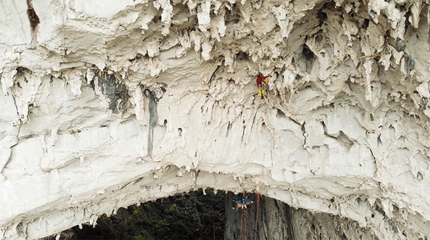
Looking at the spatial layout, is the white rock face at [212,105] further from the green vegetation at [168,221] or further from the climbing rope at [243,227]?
the green vegetation at [168,221]

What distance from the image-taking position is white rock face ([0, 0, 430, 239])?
2.88m

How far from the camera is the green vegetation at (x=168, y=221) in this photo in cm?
813

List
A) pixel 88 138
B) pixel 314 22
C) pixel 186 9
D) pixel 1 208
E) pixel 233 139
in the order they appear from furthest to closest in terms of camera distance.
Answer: pixel 233 139
pixel 88 138
pixel 1 208
pixel 314 22
pixel 186 9

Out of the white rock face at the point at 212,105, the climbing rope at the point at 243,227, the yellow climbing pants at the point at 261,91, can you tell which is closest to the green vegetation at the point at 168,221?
the climbing rope at the point at 243,227

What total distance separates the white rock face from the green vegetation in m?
4.12

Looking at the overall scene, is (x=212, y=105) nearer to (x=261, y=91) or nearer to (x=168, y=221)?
(x=261, y=91)

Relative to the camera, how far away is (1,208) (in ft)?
11.2

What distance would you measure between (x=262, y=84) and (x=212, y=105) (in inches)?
25.7

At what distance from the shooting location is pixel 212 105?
4.07 metres

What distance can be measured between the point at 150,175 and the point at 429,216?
319cm

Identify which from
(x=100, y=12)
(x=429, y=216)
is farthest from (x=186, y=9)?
(x=429, y=216)

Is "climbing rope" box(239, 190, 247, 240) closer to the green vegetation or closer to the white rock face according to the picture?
the green vegetation

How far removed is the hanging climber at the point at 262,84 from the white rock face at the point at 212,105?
0.27 ft

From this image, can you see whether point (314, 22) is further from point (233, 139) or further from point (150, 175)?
point (150, 175)
